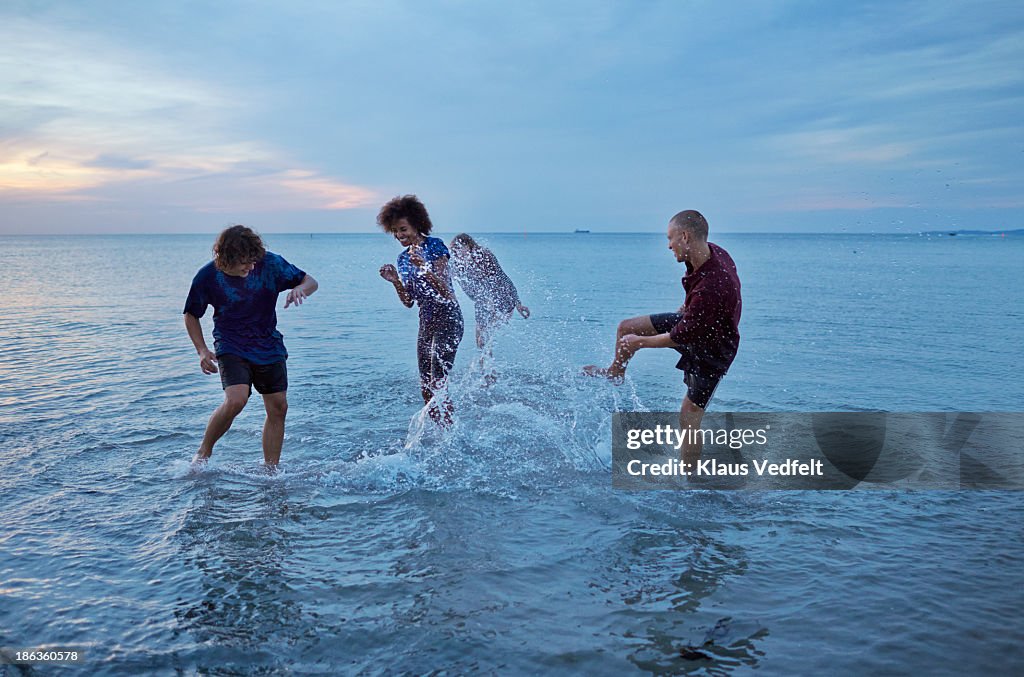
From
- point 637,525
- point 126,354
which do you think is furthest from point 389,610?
point 126,354

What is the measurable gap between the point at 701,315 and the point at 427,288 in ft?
9.02

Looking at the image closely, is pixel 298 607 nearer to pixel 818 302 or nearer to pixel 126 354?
pixel 126 354

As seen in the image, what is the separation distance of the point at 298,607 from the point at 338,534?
3.27 feet

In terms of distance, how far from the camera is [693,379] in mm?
5688

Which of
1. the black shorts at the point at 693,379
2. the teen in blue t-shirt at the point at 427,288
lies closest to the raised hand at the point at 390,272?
the teen in blue t-shirt at the point at 427,288

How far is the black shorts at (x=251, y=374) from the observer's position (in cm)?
573

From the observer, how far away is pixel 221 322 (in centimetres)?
562

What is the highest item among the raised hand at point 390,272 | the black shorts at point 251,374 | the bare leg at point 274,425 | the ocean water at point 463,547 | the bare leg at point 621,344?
the raised hand at point 390,272

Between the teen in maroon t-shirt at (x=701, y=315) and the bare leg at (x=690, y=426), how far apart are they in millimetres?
36

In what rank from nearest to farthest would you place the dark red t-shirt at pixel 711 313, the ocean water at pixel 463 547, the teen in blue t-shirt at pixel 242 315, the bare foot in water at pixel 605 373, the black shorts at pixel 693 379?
the ocean water at pixel 463 547 → the dark red t-shirt at pixel 711 313 → the teen in blue t-shirt at pixel 242 315 → the black shorts at pixel 693 379 → the bare foot in water at pixel 605 373

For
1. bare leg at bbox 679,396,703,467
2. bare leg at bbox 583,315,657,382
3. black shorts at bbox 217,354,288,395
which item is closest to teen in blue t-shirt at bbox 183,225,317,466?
black shorts at bbox 217,354,288,395

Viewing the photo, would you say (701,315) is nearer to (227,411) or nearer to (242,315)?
(242,315)

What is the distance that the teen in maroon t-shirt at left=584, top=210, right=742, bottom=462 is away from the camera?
5.29m

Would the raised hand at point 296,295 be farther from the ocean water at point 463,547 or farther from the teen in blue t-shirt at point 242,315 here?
the ocean water at point 463,547
